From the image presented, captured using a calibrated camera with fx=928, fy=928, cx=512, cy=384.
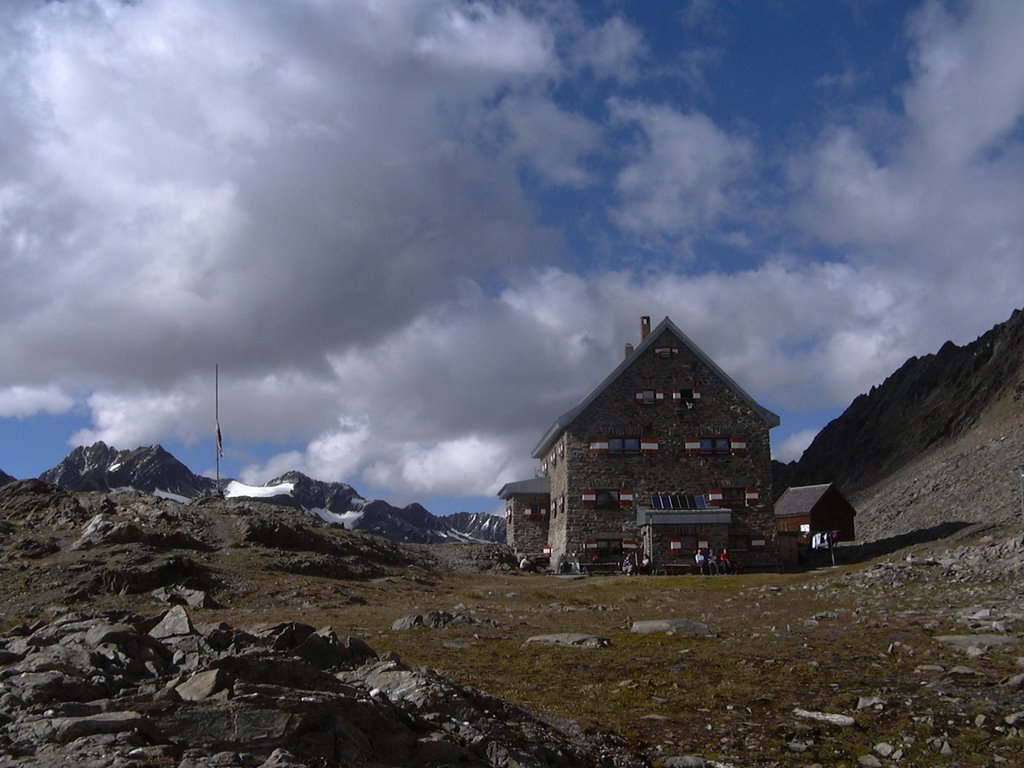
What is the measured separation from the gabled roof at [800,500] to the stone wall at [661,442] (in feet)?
69.4

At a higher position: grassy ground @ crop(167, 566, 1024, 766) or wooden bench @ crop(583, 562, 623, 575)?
wooden bench @ crop(583, 562, 623, 575)

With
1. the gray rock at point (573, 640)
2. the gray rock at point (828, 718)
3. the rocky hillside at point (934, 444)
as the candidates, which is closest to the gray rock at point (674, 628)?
the gray rock at point (573, 640)

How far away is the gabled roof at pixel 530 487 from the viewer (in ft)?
198

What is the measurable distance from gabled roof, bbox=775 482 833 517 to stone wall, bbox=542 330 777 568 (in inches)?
833

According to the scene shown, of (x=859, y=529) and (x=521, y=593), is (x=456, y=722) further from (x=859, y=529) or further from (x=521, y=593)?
(x=859, y=529)

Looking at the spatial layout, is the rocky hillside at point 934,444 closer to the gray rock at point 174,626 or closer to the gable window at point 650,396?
the gable window at point 650,396

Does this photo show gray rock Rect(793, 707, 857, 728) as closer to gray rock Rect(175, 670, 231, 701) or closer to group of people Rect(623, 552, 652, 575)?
gray rock Rect(175, 670, 231, 701)

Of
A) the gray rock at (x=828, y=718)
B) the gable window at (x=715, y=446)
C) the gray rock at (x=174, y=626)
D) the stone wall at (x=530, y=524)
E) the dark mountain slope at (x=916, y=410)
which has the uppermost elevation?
the dark mountain slope at (x=916, y=410)

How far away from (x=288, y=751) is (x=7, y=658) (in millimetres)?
4282

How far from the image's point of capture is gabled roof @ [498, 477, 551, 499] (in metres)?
60.2

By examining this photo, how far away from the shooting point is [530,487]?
198ft

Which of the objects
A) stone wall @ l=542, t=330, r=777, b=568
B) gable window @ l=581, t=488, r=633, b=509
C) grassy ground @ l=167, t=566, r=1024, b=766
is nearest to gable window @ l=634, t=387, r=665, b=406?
stone wall @ l=542, t=330, r=777, b=568

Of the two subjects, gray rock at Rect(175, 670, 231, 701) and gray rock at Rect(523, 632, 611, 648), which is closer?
gray rock at Rect(175, 670, 231, 701)

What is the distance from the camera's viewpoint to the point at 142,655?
10594mm
